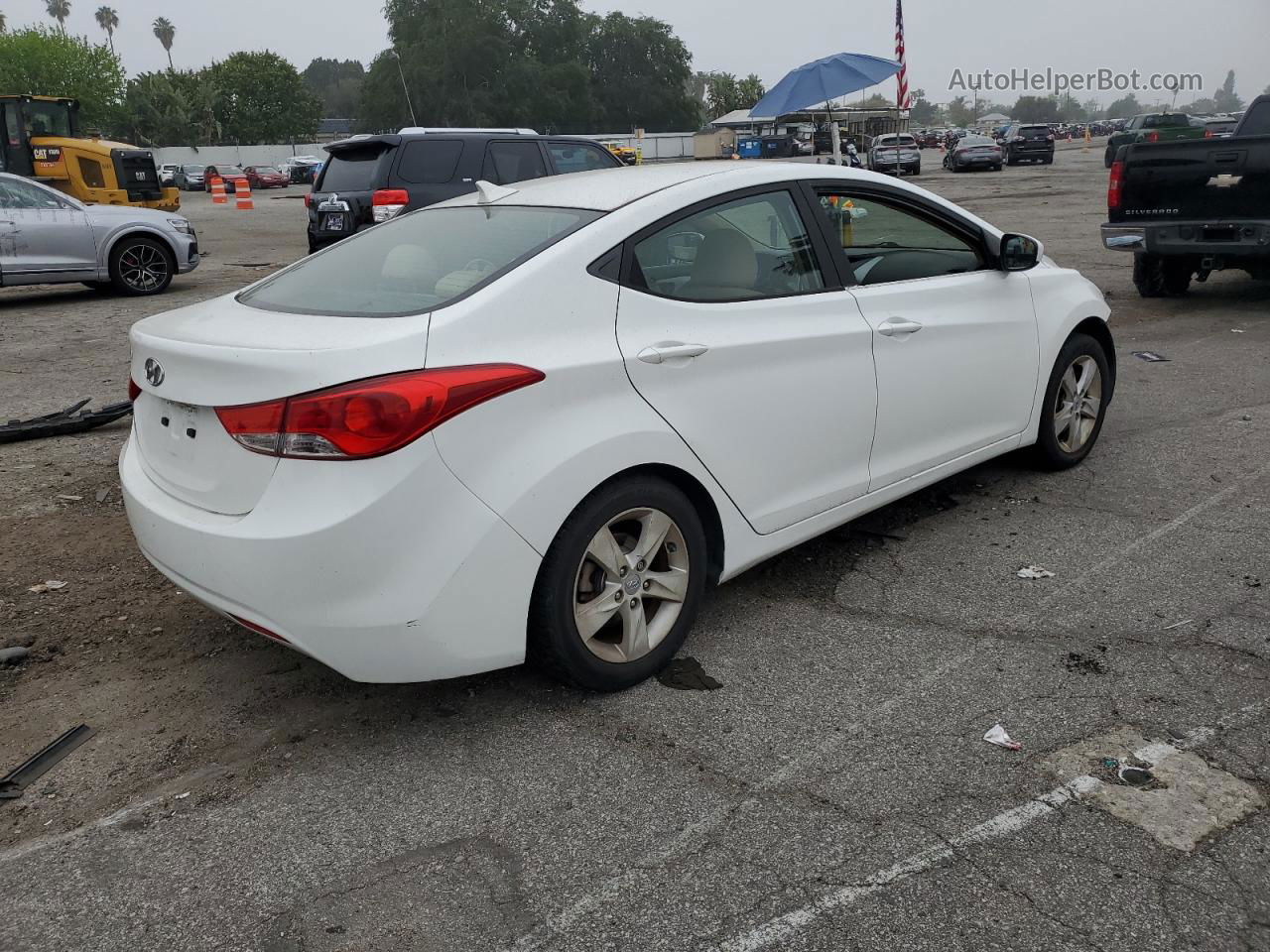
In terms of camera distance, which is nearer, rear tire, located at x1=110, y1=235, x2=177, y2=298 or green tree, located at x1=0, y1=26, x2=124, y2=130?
rear tire, located at x1=110, y1=235, x2=177, y2=298

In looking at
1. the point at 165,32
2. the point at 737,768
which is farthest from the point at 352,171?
the point at 165,32

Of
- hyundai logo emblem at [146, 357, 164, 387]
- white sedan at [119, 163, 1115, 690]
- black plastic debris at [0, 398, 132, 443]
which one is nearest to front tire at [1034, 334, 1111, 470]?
white sedan at [119, 163, 1115, 690]

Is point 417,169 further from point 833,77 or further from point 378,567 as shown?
point 378,567

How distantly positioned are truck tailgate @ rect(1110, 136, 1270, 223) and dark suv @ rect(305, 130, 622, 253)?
5822mm

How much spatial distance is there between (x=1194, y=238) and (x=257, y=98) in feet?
322

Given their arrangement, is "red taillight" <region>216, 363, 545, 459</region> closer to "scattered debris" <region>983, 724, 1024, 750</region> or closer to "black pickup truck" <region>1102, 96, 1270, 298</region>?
"scattered debris" <region>983, 724, 1024, 750</region>

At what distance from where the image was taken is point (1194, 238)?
9.66m

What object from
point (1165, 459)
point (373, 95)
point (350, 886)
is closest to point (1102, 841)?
point (350, 886)

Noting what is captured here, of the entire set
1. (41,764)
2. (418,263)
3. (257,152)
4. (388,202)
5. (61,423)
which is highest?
(257,152)

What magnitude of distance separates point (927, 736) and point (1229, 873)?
83 centimetres

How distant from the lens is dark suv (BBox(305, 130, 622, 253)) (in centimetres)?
1178

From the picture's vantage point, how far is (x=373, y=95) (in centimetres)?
8712

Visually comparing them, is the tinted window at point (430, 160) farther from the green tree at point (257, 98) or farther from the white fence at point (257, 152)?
the green tree at point (257, 98)

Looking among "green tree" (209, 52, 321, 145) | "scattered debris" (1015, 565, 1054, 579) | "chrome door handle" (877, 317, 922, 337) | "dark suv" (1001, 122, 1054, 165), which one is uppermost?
"green tree" (209, 52, 321, 145)
